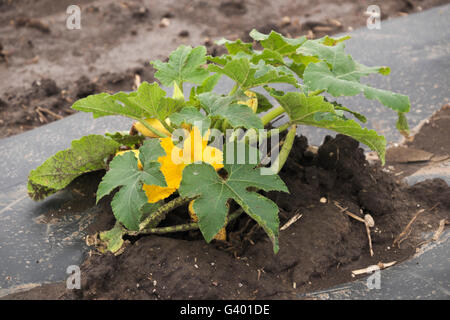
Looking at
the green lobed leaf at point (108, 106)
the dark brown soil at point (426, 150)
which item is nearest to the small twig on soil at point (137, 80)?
the dark brown soil at point (426, 150)

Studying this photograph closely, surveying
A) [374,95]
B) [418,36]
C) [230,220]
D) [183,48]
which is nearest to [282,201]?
[230,220]

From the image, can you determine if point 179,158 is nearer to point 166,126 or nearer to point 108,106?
point 166,126

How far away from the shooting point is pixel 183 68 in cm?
181

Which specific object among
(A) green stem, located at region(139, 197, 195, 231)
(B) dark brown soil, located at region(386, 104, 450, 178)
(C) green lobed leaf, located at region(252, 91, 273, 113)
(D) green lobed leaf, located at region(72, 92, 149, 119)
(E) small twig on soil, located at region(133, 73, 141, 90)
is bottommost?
(E) small twig on soil, located at region(133, 73, 141, 90)

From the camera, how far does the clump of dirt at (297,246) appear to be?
1465mm

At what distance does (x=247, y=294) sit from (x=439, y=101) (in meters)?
1.58

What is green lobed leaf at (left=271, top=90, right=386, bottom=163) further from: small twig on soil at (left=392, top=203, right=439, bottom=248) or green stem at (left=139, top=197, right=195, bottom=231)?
green stem at (left=139, top=197, right=195, bottom=231)

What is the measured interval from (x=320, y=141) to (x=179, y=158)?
3.07 feet

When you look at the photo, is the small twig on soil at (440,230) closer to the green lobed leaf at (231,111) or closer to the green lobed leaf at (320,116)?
the green lobed leaf at (320,116)

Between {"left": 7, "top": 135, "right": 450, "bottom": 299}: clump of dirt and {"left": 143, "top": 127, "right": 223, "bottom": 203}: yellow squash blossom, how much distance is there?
128 mm

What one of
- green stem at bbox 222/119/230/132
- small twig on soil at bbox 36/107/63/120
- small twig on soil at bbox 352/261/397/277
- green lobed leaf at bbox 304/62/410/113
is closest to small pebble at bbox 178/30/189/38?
small twig on soil at bbox 36/107/63/120

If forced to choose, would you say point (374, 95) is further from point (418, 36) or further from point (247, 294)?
point (418, 36)

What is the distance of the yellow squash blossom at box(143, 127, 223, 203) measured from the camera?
1.57 meters

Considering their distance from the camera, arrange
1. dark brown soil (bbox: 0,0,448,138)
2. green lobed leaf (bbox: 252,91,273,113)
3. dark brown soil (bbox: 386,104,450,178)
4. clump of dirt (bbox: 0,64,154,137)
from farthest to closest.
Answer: dark brown soil (bbox: 0,0,448,138) → clump of dirt (bbox: 0,64,154,137) → dark brown soil (bbox: 386,104,450,178) → green lobed leaf (bbox: 252,91,273,113)
